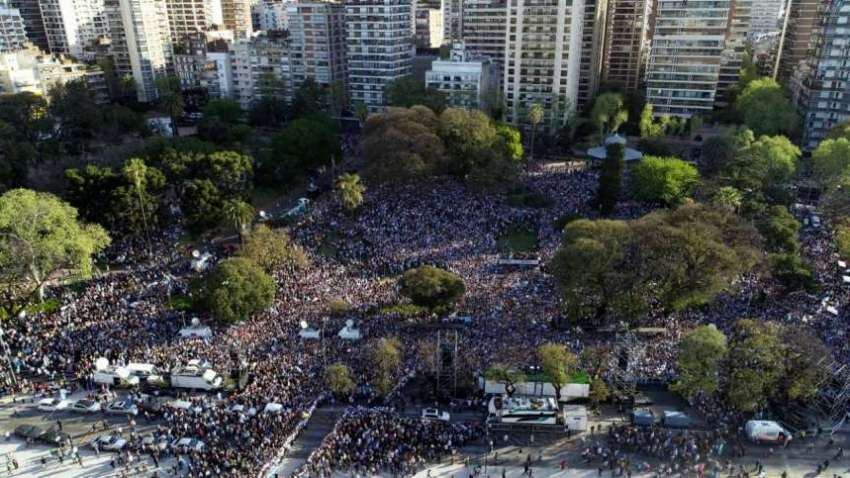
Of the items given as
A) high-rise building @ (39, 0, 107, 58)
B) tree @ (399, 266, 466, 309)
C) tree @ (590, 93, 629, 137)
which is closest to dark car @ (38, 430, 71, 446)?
tree @ (399, 266, 466, 309)

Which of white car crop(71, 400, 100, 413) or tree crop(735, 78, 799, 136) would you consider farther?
tree crop(735, 78, 799, 136)

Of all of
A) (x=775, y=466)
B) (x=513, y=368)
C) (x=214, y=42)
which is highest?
(x=214, y=42)

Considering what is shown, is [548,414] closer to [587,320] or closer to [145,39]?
[587,320]

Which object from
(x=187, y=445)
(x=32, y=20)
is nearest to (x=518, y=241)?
(x=187, y=445)

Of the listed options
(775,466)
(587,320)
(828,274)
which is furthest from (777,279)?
(775,466)

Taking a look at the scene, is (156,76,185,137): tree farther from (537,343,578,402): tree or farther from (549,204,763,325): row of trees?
(537,343,578,402): tree
